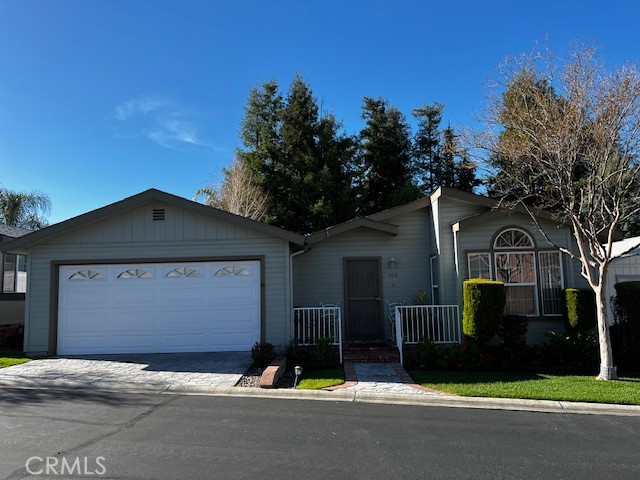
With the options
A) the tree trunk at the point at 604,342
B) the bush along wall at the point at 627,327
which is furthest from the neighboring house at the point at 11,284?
the bush along wall at the point at 627,327

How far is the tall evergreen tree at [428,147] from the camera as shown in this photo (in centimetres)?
2736

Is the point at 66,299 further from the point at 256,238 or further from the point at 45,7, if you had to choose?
the point at 45,7

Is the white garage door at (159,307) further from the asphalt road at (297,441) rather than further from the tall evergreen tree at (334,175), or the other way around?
the tall evergreen tree at (334,175)

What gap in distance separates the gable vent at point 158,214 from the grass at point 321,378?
537 centimetres

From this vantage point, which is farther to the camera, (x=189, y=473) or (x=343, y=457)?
(x=343, y=457)

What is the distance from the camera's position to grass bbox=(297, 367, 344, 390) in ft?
25.6

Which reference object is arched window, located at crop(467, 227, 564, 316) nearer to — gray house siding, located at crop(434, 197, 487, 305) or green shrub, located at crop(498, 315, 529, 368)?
gray house siding, located at crop(434, 197, 487, 305)

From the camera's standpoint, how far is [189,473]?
4094 mm

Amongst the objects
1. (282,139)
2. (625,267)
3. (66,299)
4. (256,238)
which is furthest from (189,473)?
(282,139)

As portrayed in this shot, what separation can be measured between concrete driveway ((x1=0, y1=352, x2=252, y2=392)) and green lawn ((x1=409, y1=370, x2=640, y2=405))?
3.92 m

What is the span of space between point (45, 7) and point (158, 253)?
616cm

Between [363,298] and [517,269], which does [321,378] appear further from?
[517,269]

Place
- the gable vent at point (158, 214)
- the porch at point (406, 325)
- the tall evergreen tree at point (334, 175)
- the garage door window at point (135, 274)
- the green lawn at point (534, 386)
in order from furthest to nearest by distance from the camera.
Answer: the tall evergreen tree at point (334, 175) → the gable vent at point (158, 214) → the garage door window at point (135, 274) → the porch at point (406, 325) → the green lawn at point (534, 386)

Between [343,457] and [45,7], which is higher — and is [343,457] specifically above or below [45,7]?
below
